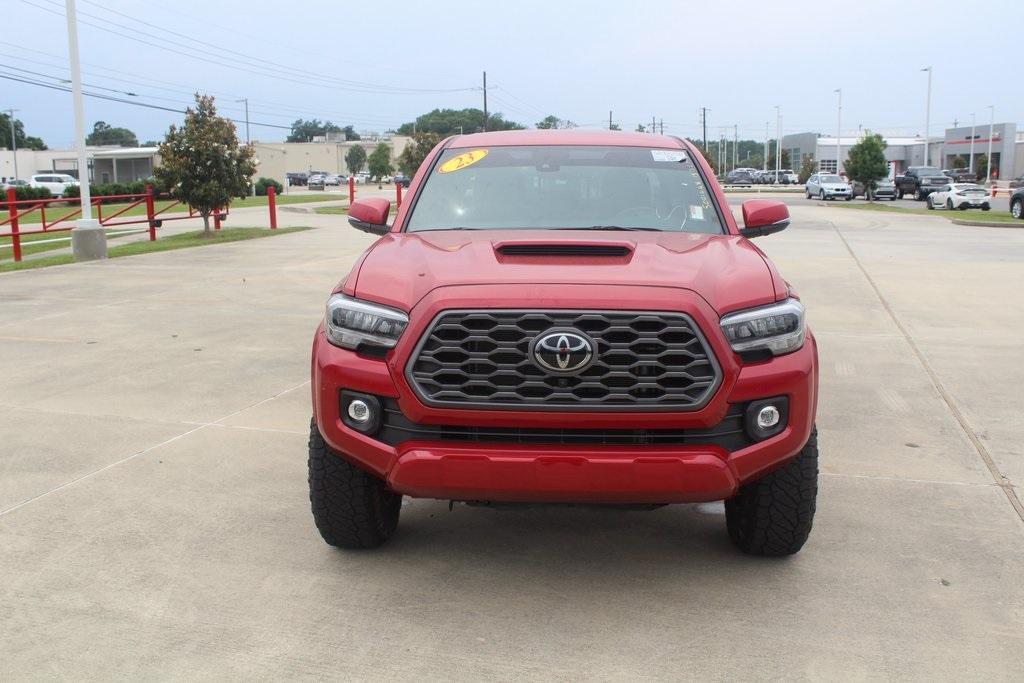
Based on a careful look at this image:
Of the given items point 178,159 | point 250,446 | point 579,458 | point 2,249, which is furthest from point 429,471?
point 178,159

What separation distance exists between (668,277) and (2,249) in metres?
18.4

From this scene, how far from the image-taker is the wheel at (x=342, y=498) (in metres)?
3.79

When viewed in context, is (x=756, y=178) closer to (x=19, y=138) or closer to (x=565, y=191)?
(x=565, y=191)

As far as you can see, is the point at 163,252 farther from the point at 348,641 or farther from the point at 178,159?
the point at 348,641

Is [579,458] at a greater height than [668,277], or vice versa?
[668,277]

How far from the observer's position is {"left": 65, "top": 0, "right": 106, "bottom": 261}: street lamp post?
A: 15.8 metres

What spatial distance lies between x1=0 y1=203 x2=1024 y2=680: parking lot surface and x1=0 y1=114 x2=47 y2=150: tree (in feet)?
476

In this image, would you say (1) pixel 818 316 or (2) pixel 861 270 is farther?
(2) pixel 861 270

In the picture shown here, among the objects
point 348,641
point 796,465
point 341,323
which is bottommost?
point 348,641

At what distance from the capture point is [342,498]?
3828 mm

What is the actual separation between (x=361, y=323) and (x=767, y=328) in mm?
1469

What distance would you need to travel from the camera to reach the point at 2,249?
18547 millimetres

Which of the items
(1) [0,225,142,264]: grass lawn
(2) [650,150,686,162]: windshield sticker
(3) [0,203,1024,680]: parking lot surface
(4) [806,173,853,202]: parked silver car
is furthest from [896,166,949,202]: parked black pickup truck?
(2) [650,150,686,162]: windshield sticker

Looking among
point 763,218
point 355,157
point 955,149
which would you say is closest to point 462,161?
point 763,218
